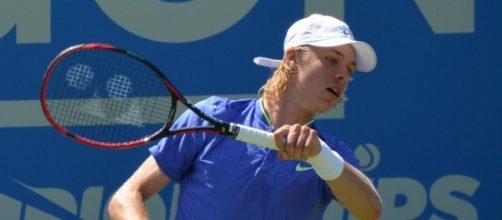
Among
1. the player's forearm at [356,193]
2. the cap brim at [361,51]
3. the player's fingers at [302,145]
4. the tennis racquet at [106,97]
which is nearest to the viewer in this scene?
the player's fingers at [302,145]

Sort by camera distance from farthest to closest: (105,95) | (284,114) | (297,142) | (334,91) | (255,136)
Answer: (105,95), (284,114), (334,91), (255,136), (297,142)

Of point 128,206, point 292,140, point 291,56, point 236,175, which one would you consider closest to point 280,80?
point 291,56

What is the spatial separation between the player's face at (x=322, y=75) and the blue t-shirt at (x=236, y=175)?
0.43 feet

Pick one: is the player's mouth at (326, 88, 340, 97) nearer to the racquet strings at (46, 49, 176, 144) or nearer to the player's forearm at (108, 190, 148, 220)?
the player's forearm at (108, 190, 148, 220)

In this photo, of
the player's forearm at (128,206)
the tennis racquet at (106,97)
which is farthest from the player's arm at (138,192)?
the tennis racquet at (106,97)

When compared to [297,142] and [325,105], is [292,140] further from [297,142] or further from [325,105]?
[325,105]

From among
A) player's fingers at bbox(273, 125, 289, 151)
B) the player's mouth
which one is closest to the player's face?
the player's mouth

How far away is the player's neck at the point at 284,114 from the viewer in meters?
3.70

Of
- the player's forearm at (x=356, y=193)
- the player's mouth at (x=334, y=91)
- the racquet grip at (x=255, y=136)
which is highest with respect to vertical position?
the player's mouth at (x=334, y=91)

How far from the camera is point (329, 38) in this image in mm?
3656

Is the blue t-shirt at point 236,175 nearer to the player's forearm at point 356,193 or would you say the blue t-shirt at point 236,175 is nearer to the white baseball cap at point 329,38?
the player's forearm at point 356,193

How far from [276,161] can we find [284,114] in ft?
0.44

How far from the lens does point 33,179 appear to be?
5184mm

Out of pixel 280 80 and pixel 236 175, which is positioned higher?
pixel 280 80
